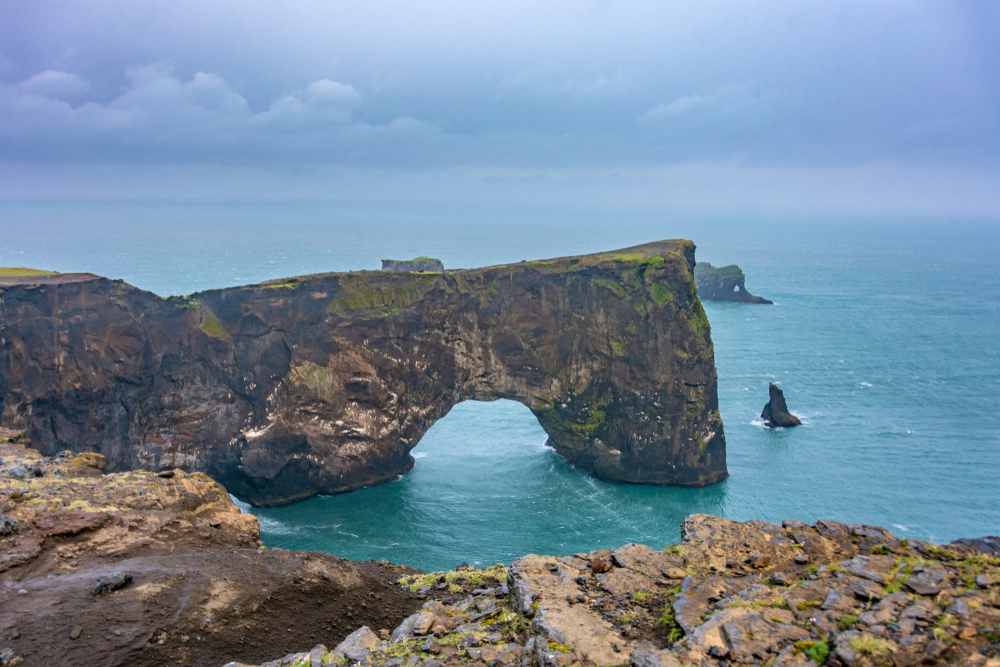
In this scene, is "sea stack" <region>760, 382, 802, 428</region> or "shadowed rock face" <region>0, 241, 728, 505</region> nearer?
"shadowed rock face" <region>0, 241, 728, 505</region>

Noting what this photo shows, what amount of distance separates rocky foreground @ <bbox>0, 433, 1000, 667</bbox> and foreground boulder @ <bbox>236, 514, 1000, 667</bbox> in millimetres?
37

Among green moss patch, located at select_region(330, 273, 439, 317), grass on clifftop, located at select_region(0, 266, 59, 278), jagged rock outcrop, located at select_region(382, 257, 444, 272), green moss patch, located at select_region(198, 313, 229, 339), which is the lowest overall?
green moss patch, located at select_region(198, 313, 229, 339)

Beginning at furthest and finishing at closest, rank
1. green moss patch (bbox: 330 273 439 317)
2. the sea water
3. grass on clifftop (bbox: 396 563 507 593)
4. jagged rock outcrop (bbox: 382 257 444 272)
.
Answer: jagged rock outcrop (bbox: 382 257 444 272) < green moss patch (bbox: 330 273 439 317) < the sea water < grass on clifftop (bbox: 396 563 507 593)

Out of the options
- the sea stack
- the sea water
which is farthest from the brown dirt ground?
the sea stack

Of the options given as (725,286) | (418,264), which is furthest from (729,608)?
(725,286)

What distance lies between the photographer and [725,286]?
125812mm

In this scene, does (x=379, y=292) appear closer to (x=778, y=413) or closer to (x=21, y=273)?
(x=21, y=273)

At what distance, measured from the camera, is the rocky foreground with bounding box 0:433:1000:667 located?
9883 mm

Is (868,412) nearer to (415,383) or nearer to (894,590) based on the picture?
(415,383)

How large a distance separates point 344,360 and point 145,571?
34.3 m

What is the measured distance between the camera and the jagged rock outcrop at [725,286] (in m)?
124

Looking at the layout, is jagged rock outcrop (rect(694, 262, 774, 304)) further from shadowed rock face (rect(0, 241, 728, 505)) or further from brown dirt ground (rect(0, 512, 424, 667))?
brown dirt ground (rect(0, 512, 424, 667))

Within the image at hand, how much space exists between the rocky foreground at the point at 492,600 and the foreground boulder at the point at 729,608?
0.04 m

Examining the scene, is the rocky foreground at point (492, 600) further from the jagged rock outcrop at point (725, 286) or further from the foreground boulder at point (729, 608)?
the jagged rock outcrop at point (725, 286)
